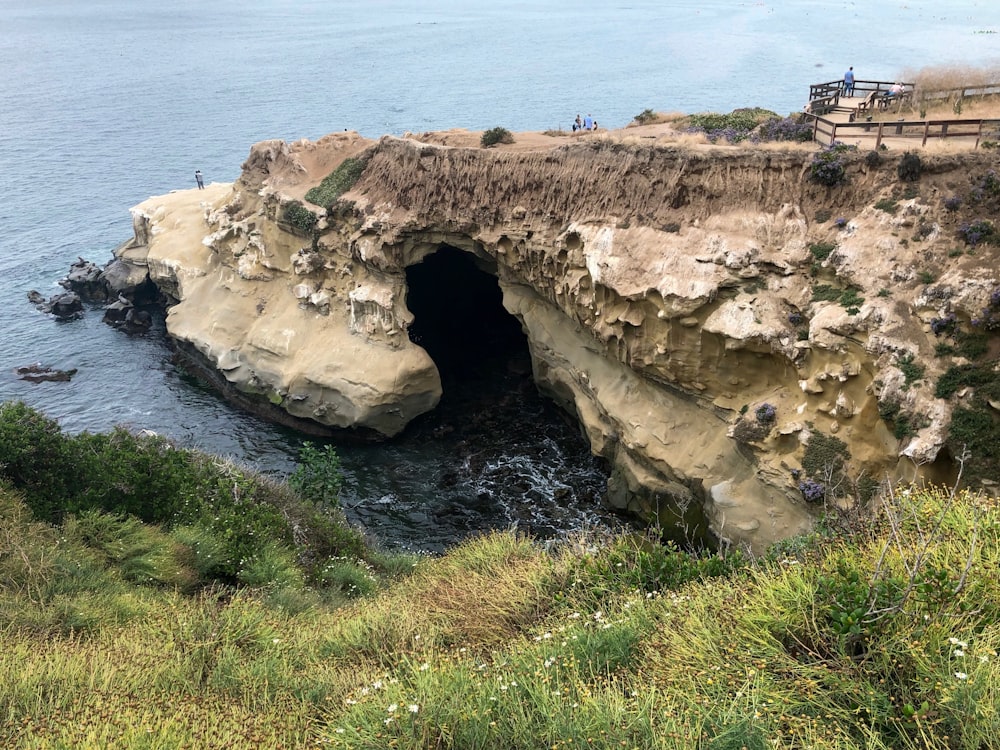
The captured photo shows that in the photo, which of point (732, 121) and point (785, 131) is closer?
point (785, 131)

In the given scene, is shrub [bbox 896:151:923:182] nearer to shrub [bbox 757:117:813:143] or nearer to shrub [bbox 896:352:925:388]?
shrub [bbox 757:117:813:143]

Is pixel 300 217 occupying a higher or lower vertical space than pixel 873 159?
lower

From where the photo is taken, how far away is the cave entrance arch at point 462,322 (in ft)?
139

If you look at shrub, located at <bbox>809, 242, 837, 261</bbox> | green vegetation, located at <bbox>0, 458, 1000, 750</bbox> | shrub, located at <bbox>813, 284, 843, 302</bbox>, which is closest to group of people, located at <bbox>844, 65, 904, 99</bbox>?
shrub, located at <bbox>809, 242, 837, 261</bbox>

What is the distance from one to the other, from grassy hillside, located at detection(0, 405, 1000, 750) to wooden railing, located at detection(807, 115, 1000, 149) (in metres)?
18.0

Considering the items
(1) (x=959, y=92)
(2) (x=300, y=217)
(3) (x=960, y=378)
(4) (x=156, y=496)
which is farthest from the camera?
(2) (x=300, y=217)

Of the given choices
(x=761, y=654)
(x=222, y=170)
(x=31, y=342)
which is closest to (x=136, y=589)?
(x=761, y=654)

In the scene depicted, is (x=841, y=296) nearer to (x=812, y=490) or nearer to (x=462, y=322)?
(x=812, y=490)

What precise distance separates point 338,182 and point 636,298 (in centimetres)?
2117

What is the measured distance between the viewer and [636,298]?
26938 millimetres

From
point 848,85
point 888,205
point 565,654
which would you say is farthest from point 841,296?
point 848,85

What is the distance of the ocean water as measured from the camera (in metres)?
37.1

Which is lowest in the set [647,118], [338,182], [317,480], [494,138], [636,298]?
[317,480]

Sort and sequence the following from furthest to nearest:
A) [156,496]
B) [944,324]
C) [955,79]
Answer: [955,79] → [156,496] → [944,324]
